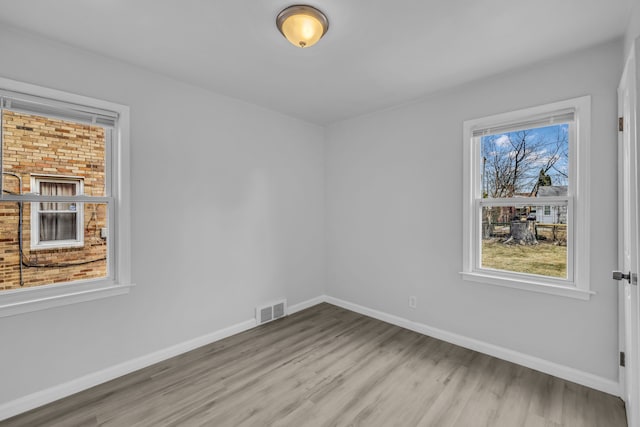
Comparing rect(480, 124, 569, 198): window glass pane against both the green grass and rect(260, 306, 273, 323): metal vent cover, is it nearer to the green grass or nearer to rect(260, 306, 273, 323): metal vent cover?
the green grass

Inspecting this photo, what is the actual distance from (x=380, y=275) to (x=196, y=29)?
303 cm

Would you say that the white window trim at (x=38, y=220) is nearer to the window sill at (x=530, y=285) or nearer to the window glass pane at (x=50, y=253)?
the window glass pane at (x=50, y=253)

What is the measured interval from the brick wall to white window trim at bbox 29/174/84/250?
2 cm

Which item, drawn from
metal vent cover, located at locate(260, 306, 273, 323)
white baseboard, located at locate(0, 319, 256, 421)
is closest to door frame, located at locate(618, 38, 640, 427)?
metal vent cover, located at locate(260, 306, 273, 323)

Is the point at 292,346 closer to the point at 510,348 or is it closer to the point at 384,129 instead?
the point at 510,348

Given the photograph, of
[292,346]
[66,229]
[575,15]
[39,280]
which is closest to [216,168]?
[66,229]

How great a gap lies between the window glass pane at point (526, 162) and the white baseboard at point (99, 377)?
3093 millimetres

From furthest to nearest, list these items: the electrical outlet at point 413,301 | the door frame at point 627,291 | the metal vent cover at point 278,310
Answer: the metal vent cover at point 278,310 → the electrical outlet at point 413,301 → the door frame at point 627,291

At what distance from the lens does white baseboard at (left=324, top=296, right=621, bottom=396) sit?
7.23 feet

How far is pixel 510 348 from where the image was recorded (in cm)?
261

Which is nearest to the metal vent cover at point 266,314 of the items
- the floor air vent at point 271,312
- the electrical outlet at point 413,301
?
the floor air vent at point 271,312

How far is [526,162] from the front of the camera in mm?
2643

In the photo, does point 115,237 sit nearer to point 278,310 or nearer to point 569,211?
point 278,310

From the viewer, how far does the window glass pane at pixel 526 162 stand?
2451 mm
